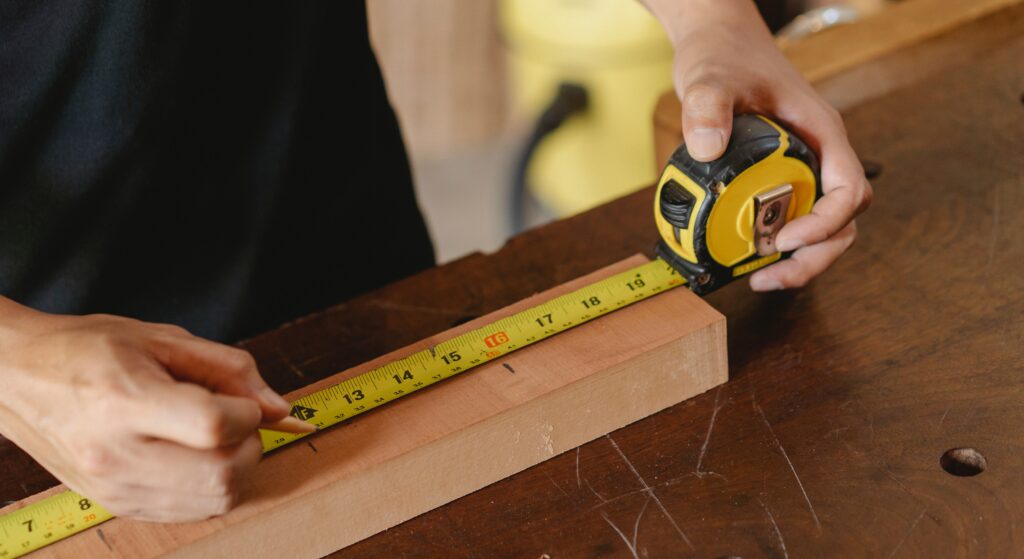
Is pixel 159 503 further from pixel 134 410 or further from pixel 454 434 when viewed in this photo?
pixel 454 434

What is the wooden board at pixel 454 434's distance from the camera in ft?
3.41

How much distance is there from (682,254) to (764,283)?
0.40 ft

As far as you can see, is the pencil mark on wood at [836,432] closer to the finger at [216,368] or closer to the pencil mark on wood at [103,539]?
the finger at [216,368]

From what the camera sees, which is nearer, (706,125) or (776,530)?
(776,530)

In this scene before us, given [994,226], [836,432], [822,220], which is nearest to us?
[836,432]

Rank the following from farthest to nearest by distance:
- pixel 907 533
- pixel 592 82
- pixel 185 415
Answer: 1. pixel 592 82
2. pixel 907 533
3. pixel 185 415

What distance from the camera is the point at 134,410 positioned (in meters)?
0.91

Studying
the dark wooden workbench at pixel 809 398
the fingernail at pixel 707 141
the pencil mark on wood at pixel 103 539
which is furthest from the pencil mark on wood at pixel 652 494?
the pencil mark on wood at pixel 103 539

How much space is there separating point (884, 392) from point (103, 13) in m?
1.02

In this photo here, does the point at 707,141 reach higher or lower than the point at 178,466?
higher

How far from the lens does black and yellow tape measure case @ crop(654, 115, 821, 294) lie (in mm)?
1194

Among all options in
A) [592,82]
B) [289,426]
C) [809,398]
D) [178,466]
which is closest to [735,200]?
[809,398]

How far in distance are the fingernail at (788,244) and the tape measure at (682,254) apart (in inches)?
0.5

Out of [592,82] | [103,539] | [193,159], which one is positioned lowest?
[592,82]
